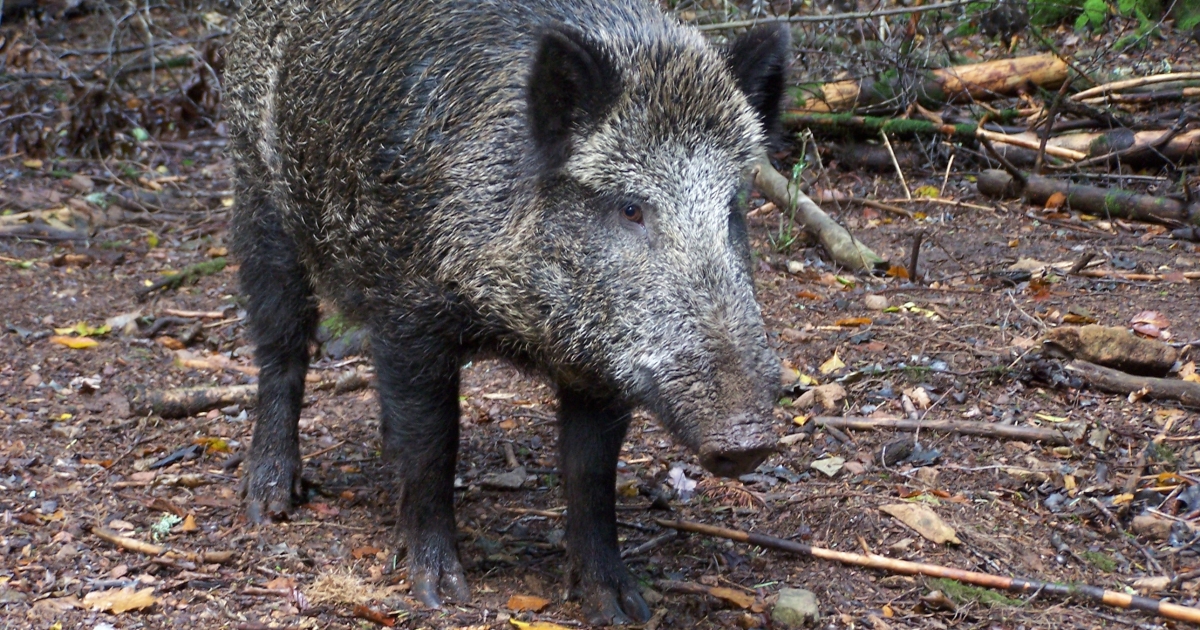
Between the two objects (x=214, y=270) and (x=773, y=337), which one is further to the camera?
(x=214, y=270)

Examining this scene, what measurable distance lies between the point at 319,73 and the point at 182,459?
215cm

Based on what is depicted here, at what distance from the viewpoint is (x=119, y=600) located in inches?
166

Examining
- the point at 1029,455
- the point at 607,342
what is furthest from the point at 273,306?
the point at 1029,455

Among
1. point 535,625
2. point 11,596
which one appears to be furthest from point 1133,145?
point 11,596

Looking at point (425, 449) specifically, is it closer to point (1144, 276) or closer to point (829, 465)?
point (829, 465)

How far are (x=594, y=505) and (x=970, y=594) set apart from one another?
146 centimetres

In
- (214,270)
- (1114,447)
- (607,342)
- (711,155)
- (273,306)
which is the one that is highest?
(711,155)

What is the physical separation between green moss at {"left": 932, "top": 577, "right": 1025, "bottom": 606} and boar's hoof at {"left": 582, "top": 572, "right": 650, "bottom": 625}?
1.13m

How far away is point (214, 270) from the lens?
28.7ft

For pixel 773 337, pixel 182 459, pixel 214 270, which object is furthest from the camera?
pixel 214 270

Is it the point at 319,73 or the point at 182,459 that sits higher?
the point at 319,73

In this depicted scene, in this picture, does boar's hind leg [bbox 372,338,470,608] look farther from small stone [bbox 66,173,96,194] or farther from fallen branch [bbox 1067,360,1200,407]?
small stone [bbox 66,173,96,194]

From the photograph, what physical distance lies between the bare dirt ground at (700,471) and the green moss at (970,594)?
11 millimetres

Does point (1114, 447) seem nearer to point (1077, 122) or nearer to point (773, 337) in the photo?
point (773, 337)
